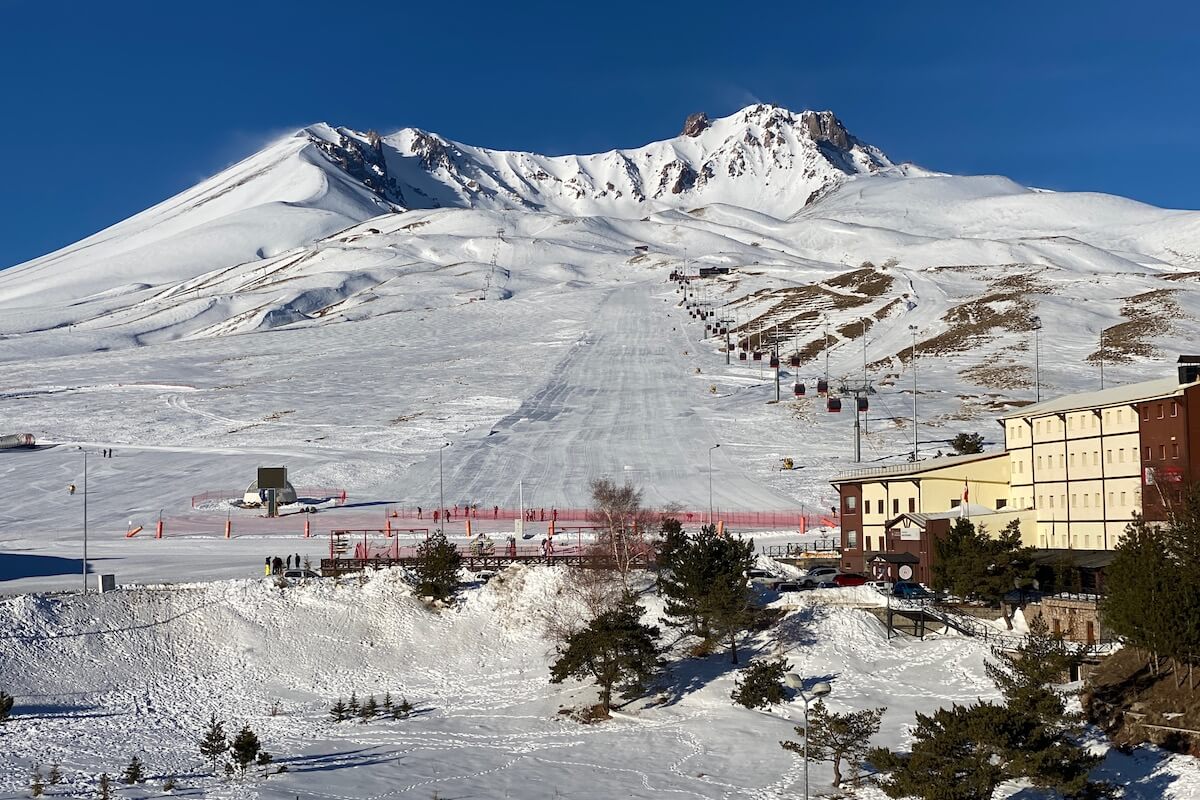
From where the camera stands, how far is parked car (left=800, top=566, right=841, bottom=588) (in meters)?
49.9

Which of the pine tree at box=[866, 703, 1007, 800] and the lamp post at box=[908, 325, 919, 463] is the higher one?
the lamp post at box=[908, 325, 919, 463]

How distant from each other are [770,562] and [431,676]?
16.9 m

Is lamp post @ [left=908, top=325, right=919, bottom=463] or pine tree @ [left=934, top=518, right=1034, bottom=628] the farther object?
lamp post @ [left=908, top=325, right=919, bottom=463]

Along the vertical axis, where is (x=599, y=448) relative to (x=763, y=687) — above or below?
above

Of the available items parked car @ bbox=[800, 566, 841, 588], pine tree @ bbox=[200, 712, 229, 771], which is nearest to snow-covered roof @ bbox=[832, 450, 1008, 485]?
parked car @ bbox=[800, 566, 841, 588]

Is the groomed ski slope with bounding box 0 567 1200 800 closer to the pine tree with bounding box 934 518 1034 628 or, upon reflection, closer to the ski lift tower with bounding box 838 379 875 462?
the pine tree with bounding box 934 518 1034 628

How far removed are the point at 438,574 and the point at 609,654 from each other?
9.96 m

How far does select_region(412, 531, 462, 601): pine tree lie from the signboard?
28021 millimetres

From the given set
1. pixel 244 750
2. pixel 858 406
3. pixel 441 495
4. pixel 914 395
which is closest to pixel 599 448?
pixel 858 406

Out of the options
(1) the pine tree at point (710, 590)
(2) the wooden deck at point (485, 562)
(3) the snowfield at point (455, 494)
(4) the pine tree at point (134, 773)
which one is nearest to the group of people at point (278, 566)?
(2) the wooden deck at point (485, 562)

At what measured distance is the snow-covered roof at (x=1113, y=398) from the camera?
51000 mm

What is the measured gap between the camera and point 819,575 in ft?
171

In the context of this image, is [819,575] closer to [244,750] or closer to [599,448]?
[244,750]

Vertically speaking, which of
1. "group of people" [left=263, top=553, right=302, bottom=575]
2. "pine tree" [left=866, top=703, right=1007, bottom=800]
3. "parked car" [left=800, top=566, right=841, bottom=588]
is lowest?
"pine tree" [left=866, top=703, right=1007, bottom=800]
